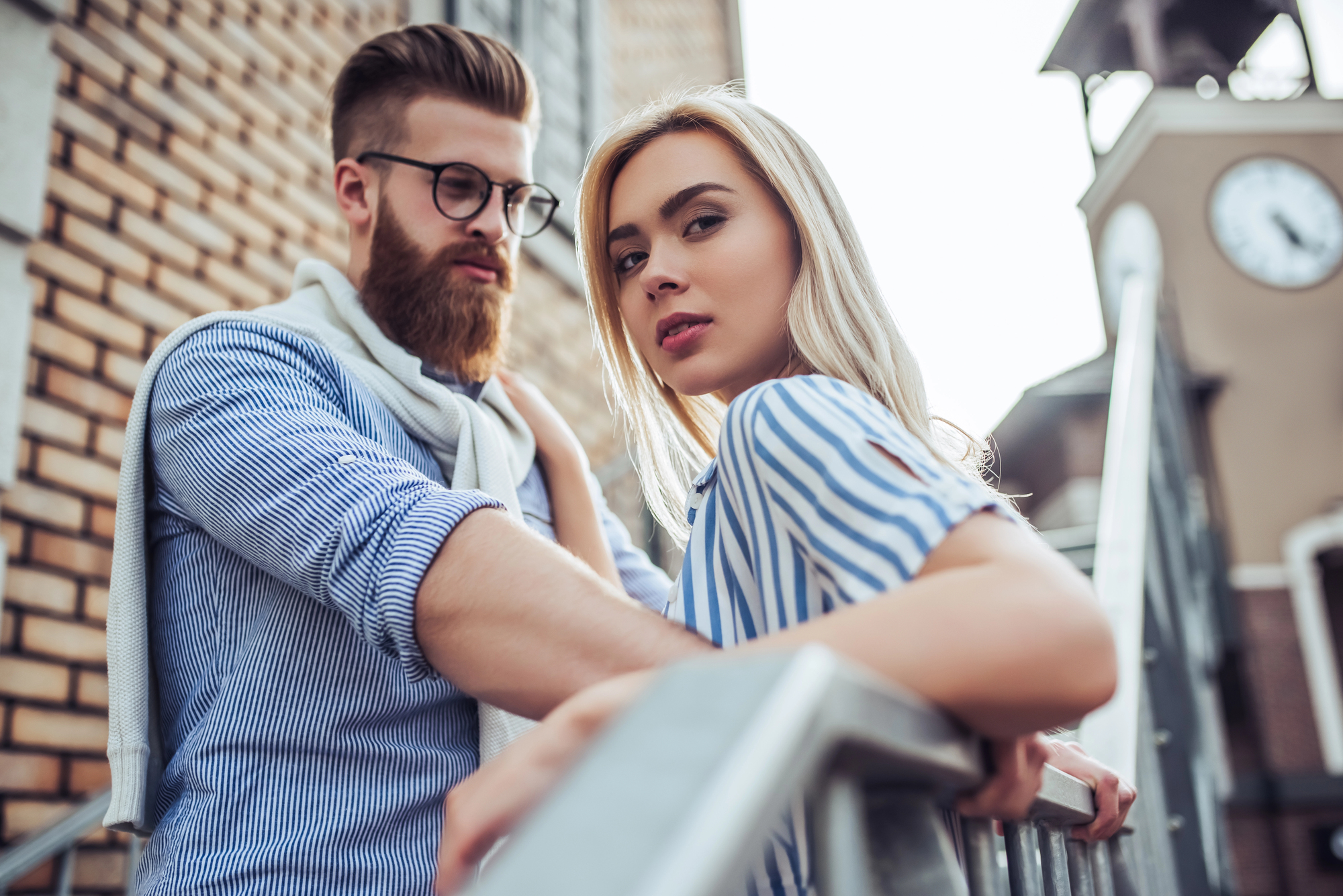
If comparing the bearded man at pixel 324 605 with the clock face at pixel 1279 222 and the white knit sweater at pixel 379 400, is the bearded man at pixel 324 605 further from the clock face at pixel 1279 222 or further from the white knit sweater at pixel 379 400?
the clock face at pixel 1279 222

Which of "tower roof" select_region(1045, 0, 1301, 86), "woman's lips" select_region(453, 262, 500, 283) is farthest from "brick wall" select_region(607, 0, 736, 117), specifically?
"tower roof" select_region(1045, 0, 1301, 86)

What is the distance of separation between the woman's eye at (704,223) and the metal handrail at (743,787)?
34.5 inches

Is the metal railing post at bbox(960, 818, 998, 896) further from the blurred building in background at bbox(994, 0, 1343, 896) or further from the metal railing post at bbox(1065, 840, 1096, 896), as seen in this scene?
the blurred building in background at bbox(994, 0, 1343, 896)

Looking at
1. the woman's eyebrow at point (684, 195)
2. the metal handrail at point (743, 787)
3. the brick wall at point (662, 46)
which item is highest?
the brick wall at point (662, 46)

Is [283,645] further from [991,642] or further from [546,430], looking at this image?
[991,642]

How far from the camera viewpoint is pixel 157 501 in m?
1.52

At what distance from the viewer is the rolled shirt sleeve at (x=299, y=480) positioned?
1102mm

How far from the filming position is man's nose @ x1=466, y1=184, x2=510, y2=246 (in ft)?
6.86

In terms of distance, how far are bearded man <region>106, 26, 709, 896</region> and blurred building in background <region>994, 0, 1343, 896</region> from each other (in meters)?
11.2

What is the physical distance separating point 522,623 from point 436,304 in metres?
1.08

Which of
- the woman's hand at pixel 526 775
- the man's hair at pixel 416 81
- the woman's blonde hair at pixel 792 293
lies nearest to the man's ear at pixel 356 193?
the man's hair at pixel 416 81

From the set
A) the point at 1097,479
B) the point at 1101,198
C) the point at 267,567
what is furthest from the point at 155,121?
the point at 1101,198

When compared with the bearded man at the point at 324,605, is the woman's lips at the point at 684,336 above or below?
above

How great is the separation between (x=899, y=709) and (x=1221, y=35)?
73.4ft
